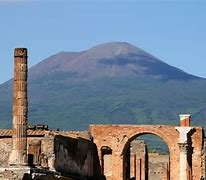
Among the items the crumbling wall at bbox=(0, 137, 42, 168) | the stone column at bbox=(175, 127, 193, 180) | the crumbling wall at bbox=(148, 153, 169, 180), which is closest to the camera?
the crumbling wall at bbox=(0, 137, 42, 168)

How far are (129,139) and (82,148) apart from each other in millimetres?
4187

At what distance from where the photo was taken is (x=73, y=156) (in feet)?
155

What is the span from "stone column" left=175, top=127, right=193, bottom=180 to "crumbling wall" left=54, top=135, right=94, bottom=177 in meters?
4.39

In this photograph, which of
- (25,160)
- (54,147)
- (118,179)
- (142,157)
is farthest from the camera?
(142,157)

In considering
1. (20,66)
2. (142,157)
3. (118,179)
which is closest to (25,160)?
(20,66)

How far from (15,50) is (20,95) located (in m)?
1.73

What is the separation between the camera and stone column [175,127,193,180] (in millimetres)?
49312

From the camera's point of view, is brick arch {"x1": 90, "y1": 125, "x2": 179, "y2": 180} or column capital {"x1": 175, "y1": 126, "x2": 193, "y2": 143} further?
brick arch {"x1": 90, "y1": 125, "x2": 179, "y2": 180}

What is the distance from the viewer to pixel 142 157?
62344 mm

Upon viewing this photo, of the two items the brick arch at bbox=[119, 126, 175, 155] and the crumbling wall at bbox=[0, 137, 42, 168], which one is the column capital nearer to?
the brick arch at bbox=[119, 126, 175, 155]

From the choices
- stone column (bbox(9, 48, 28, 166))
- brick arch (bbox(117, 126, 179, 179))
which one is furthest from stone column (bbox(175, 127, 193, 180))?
stone column (bbox(9, 48, 28, 166))

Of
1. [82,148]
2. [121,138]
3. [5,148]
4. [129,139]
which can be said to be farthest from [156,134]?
[5,148]

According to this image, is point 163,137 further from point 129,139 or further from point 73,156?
point 73,156

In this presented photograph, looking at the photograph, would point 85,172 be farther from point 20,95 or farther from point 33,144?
point 20,95
